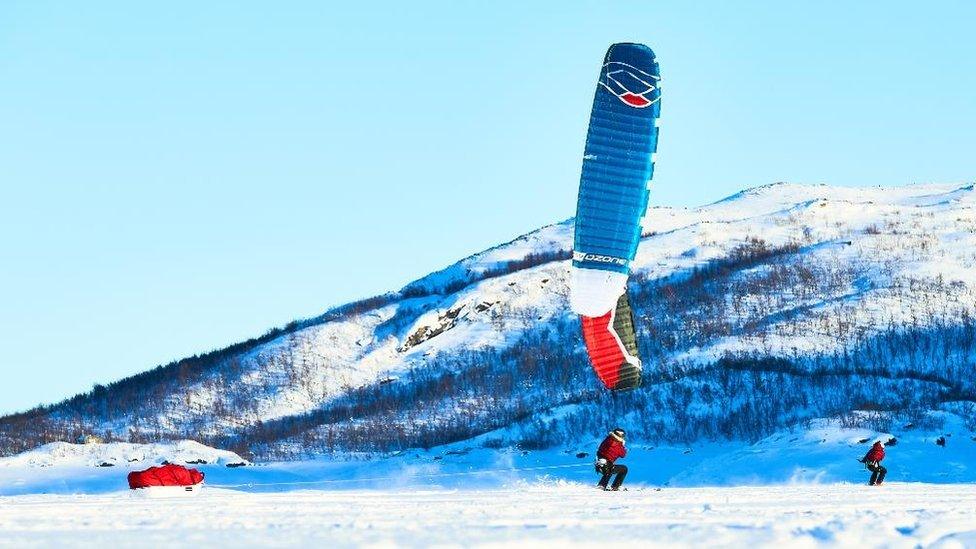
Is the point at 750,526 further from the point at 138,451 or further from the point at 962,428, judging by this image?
the point at 962,428

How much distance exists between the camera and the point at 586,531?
40.6 feet

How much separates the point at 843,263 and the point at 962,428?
67434mm

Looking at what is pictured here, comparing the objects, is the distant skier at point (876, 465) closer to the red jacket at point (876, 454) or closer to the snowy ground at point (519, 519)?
the red jacket at point (876, 454)

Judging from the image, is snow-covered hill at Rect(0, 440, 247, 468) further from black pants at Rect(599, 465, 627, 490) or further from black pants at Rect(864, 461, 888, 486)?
black pants at Rect(864, 461, 888, 486)

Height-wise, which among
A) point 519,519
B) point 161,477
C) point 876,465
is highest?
point 161,477

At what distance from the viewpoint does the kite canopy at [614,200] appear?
91.5 ft

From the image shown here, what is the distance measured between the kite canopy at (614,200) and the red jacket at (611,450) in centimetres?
558

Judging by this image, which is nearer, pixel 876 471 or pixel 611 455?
pixel 611 455

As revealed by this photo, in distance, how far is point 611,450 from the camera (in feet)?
72.3

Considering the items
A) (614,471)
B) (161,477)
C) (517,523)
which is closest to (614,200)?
(614,471)

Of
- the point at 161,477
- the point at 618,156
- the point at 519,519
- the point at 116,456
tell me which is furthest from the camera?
the point at 116,456

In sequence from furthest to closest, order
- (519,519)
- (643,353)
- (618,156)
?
(643,353), (618,156), (519,519)

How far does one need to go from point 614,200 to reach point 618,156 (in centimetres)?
88

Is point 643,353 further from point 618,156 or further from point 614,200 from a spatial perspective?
point 618,156
